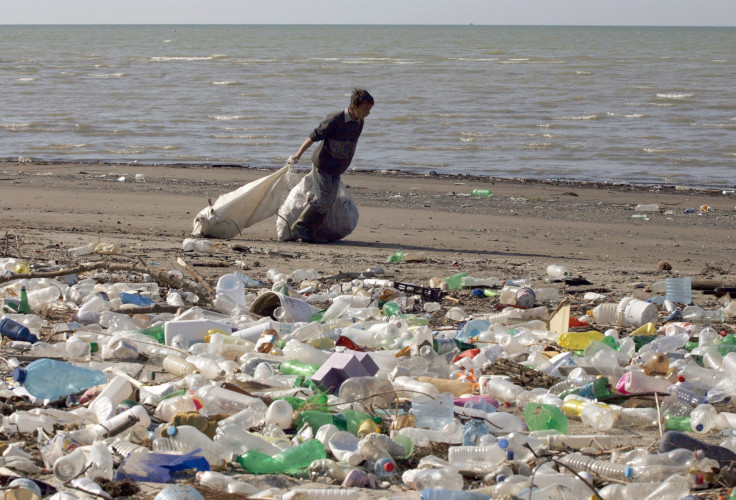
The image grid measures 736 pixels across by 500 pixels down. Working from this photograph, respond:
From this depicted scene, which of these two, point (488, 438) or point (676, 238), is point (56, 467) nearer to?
point (488, 438)

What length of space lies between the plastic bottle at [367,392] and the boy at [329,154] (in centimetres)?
384

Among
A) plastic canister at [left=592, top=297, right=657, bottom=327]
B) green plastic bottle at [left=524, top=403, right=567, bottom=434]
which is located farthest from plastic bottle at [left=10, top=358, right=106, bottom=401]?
plastic canister at [left=592, top=297, right=657, bottom=327]

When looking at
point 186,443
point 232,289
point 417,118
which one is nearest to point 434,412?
point 186,443

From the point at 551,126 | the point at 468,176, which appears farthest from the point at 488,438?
the point at 551,126

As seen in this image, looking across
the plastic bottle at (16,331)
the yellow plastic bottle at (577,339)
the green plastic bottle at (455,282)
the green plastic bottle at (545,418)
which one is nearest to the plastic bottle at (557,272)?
the green plastic bottle at (455,282)

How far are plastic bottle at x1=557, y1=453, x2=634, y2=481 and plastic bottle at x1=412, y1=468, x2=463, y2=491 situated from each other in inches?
14.7

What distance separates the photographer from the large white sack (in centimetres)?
770

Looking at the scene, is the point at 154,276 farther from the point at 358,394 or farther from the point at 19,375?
the point at 358,394

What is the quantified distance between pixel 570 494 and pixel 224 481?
1026 mm

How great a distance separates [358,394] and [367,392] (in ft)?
0.13

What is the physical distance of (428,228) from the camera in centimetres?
864

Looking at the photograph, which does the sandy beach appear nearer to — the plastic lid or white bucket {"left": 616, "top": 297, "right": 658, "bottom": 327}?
white bucket {"left": 616, "top": 297, "right": 658, "bottom": 327}

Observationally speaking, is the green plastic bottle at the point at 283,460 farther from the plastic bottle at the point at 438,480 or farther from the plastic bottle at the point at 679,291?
A: the plastic bottle at the point at 679,291

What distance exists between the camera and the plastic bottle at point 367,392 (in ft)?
10.9
